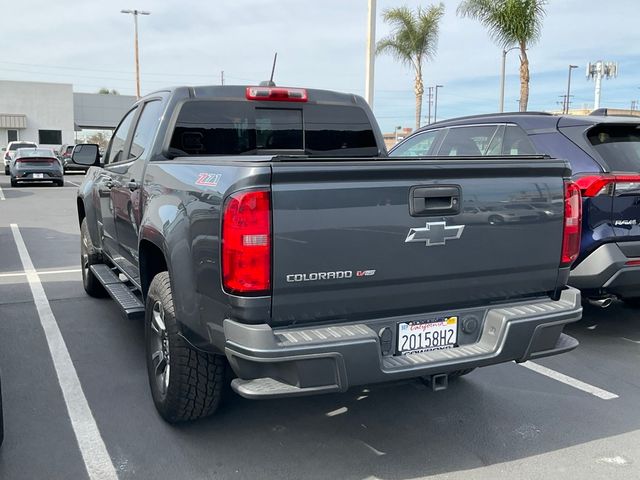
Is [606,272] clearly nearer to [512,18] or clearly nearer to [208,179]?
[208,179]

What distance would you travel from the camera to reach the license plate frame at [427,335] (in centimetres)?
309

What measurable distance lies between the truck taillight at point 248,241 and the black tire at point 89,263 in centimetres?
380

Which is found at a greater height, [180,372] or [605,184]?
[605,184]

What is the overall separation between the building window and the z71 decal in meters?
46.0

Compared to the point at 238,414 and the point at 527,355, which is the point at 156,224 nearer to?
the point at 238,414

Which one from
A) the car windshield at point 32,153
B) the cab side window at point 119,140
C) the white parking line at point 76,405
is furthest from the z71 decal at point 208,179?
the car windshield at point 32,153

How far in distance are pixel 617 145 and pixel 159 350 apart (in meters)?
3.95

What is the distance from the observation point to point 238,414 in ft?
12.7

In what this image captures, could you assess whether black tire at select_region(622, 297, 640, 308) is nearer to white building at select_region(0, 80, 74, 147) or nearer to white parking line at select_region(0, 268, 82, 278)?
white parking line at select_region(0, 268, 82, 278)

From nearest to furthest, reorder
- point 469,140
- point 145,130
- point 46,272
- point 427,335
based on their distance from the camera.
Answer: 1. point 427,335
2. point 145,130
3. point 469,140
4. point 46,272

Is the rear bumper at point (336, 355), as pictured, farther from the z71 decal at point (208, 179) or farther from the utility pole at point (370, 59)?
the utility pole at point (370, 59)

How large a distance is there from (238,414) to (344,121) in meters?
2.42

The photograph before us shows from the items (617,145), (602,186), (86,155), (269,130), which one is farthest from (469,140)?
(86,155)

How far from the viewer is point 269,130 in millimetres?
4672
